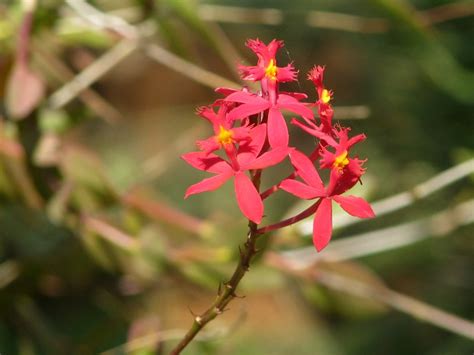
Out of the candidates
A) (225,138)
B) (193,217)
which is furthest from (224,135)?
(193,217)

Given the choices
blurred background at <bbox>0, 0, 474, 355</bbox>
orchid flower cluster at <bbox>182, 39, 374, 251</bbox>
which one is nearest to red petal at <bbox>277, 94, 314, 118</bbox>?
orchid flower cluster at <bbox>182, 39, 374, 251</bbox>

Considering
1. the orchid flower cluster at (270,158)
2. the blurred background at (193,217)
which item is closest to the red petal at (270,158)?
the orchid flower cluster at (270,158)

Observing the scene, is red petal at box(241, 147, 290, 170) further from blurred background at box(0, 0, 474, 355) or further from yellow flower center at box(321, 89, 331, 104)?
blurred background at box(0, 0, 474, 355)

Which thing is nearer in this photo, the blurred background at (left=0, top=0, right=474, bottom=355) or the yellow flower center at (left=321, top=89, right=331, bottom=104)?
the yellow flower center at (left=321, top=89, right=331, bottom=104)

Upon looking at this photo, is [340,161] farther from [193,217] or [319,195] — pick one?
[193,217]

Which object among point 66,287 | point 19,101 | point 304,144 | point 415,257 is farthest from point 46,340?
point 304,144

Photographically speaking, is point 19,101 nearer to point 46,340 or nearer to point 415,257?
point 46,340

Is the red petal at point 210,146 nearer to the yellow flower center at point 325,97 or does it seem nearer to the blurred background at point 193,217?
the yellow flower center at point 325,97
